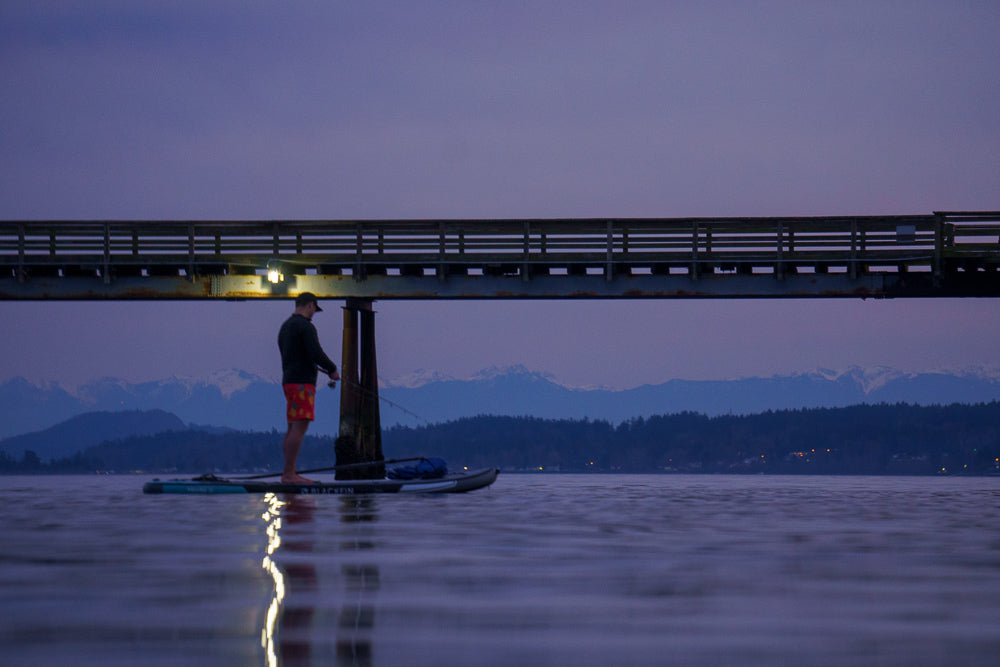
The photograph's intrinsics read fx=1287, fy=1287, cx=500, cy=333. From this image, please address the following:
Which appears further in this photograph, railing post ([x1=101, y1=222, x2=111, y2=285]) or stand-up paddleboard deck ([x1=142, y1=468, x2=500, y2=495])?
railing post ([x1=101, y1=222, x2=111, y2=285])

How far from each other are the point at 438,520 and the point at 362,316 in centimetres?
1588

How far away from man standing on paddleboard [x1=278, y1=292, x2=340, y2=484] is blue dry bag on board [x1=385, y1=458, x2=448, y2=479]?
1401 millimetres

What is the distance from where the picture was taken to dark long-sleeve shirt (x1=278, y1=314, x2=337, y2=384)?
16.4m

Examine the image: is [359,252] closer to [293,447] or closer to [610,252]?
[610,252]

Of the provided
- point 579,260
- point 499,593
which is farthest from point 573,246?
point 499,593

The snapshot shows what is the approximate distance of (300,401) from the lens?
16.4m

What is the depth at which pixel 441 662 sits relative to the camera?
376cm

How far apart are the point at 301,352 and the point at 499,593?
11549 millimetres

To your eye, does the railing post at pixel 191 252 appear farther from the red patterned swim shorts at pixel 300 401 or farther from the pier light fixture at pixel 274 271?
the red patterned swim shorts at pixel 300 401

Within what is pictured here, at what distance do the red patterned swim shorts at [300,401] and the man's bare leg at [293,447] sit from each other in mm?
76

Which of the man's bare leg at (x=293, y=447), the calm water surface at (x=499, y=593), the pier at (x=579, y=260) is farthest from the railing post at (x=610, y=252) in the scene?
the calm water surface at (x=499, y=593)

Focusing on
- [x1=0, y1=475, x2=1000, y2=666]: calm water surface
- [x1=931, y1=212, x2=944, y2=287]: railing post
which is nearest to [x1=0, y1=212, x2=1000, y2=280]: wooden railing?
[x1=931, y1=212, x2=944, y2=287]: railing post

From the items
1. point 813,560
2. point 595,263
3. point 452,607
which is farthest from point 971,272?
point 452,607

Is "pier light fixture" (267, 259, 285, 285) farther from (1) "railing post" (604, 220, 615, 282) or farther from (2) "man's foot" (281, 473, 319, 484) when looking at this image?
(2) "man's foot" (281, 473, 319, 484)
